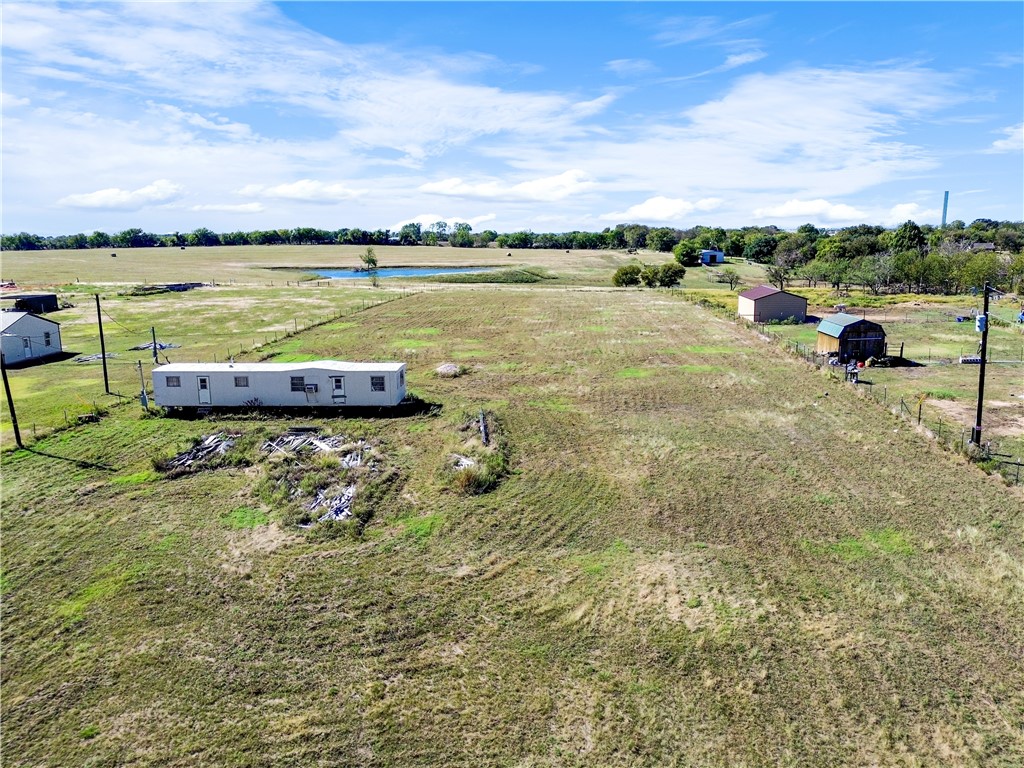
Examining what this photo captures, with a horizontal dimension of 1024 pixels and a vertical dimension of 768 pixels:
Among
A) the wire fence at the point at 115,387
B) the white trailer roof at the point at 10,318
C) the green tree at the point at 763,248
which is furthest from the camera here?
the green tree at the point at 763,248

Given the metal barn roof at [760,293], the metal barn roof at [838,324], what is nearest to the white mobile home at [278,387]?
the metal barn roof at [838,324]

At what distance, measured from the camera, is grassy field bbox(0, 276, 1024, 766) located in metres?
11.0

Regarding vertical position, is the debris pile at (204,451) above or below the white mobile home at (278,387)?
below

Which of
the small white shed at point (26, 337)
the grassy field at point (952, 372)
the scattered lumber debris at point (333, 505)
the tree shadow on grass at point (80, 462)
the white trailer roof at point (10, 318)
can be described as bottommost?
the scattered lumber debris at point (333, 505)

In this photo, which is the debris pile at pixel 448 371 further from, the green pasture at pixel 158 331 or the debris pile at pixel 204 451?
the debris pile at pixel 204 451

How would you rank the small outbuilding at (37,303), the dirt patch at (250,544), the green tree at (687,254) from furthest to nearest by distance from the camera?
1. the green tree at (687,254)
2. the small outbuilding at (37,303)
3. the dirt patch at (250,544)

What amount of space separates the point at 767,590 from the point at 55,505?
66.3 feet

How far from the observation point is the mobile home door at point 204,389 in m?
28.0

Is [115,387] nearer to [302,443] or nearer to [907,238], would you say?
[302,443]

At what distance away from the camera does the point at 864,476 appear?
21.3 meters

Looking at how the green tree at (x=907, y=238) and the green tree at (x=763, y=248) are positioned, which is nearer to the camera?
the green tree at (x=907, y=238)

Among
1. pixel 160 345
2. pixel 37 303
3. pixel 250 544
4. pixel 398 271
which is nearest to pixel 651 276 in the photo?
pixel 398 271

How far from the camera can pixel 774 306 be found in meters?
55.5

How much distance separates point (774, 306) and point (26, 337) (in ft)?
184
